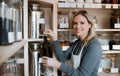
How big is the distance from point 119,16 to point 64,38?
61 cm

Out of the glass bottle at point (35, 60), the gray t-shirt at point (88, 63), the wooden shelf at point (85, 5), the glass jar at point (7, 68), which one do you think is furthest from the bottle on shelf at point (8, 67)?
the wooden shelf at point (85, 5)

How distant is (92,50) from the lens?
1513 mm

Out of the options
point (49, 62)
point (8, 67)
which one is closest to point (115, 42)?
point (49, 62)

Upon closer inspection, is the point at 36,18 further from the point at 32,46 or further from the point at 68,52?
the point at 68,52

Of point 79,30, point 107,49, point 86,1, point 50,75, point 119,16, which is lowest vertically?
point 50,75

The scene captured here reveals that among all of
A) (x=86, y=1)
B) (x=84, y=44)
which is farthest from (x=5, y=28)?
(x=86, y=1)

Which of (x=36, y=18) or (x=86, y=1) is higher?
(x=86, y=1)

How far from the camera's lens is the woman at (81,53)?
1.48m

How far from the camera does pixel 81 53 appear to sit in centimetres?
163

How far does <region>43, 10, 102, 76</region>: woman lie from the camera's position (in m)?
1.48

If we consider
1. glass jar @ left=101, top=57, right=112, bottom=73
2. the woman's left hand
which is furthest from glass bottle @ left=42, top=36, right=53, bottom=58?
glass jar @ left=101, top=57, right=112, bottom=73

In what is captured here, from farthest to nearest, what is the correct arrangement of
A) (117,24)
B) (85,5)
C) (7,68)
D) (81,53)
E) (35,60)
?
(117,24), (85,5), (81,53), (35,60), (7,68)

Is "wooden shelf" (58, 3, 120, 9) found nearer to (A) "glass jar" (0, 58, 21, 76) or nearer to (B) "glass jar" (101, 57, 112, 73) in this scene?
(B) "glass jar" (101, 57, 112, 73)

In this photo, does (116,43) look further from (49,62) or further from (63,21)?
(49,62)
